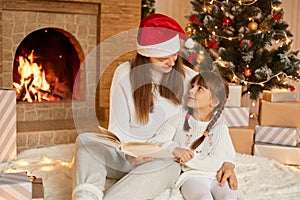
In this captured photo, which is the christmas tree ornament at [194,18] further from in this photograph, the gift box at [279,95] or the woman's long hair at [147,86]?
the woman's long hair at [147,86]

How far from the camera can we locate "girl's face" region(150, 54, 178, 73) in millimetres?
1532

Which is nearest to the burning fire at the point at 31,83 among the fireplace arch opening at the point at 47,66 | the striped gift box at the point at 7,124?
the fireplace arch opening at the point at 47,66

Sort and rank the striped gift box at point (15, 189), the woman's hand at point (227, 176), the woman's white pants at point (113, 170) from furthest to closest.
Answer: the woman's hand at point (227, 176), the woman's white pants at point (113, 170), the striped gift box at point (15, 189)

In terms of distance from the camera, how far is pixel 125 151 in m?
1.46

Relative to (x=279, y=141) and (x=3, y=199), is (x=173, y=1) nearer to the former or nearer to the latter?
(x=279, y=141)

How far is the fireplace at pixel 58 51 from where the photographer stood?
277 centimetres

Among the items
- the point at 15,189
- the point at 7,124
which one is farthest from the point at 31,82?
the point at 15,189

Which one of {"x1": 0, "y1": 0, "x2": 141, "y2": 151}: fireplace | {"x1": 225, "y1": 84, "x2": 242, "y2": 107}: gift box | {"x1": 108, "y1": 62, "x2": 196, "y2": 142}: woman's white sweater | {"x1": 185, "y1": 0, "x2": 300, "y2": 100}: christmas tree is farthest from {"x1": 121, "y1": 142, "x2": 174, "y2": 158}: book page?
{"x1": 185, "y1": 0, "x2": 300, "y2": 100}: christmas tree

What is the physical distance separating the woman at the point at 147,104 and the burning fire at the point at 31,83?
146 centimetres

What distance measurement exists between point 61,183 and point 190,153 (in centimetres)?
56

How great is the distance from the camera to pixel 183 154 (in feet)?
5.02

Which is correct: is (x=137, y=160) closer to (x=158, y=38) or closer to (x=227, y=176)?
(x=227, y=176)

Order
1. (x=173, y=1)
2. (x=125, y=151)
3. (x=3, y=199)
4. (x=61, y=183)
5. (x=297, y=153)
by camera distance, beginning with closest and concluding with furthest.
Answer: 1. (x=3, y=199)
2. (x=125, y=151)
3. (x=61, y=183)
4. (x=297, y=153)
5. (x=173, y=1)

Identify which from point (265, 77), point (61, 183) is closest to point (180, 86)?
point (61, 183)
